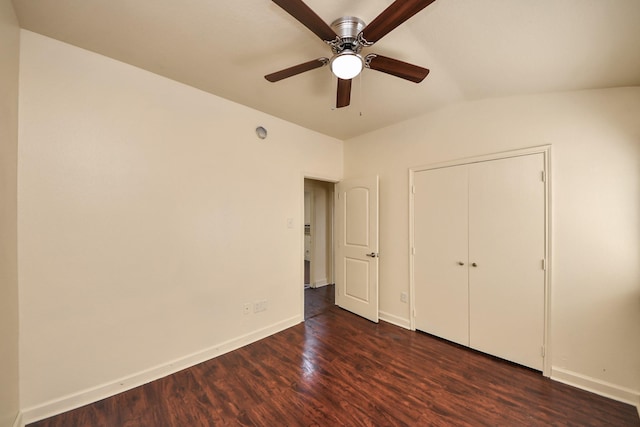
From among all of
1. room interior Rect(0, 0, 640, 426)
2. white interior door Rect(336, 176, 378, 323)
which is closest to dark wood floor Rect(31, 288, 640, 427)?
room interior Rect(0, 0, 640, 426)

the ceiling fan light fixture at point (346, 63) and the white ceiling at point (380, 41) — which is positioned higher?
the white ceiling at point (380, 41)

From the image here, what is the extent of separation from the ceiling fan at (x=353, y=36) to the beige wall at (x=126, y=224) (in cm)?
117

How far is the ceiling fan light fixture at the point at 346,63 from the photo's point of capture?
1.38 m

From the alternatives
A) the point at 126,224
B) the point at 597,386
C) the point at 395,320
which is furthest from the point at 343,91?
the point at 597,386

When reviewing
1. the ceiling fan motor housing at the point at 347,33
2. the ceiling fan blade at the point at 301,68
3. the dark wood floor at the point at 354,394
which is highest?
the ceiling fan motor housing at the point at 347,33

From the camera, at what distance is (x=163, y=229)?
2111mm

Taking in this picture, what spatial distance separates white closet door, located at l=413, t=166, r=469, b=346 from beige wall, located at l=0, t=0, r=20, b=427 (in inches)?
131

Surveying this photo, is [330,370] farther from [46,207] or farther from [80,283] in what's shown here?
[46,207]

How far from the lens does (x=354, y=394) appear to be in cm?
186

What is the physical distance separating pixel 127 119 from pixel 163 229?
94cm

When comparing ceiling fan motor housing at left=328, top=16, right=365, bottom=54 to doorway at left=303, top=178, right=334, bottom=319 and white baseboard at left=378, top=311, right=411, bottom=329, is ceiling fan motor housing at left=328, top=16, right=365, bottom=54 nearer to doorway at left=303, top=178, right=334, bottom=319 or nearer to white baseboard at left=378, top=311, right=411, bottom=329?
white baseboard at left=378, top=311, right=411, bottom=329

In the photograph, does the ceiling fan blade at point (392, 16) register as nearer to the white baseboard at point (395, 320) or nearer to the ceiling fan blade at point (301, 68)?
the ceiling fan blade at point (301, 68)

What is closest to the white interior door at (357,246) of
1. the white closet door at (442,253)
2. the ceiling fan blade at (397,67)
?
the white closet door at (442,253)

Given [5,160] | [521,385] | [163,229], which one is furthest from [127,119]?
[521,385]
